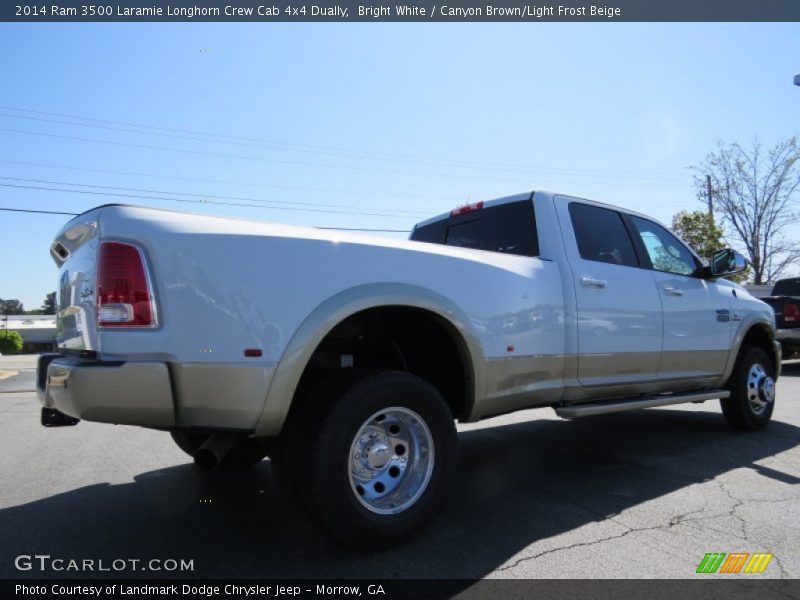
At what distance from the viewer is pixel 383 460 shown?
2869 mm

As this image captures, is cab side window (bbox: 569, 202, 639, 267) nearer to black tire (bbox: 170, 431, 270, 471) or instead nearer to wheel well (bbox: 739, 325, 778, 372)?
wheel well (bbox: 739, 325, 778, 372)

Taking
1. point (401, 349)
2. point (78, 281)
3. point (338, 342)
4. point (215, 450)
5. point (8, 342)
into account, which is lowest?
point (8, 342)

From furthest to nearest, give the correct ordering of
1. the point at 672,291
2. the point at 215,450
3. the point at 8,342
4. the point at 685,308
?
the point at 8,342
the point at 685,308
the point at 672,291
the point at 215,450

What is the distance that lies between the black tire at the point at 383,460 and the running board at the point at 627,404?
115 cm

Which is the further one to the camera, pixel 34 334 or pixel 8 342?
pixel 34 334

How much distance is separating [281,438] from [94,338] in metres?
0.99

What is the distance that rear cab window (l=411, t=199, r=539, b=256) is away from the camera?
13.9ft

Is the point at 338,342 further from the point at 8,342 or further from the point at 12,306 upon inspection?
the point at 12,306

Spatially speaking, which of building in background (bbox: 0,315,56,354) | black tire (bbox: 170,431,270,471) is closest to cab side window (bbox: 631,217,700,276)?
black tire (bbox: 170,431,270,471)

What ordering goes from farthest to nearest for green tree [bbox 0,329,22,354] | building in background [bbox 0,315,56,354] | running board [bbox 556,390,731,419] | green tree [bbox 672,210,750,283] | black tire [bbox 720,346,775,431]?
building in background [bbox 0,315,56,354]
green tree [bbox 0,329,22,354]
green tree [bbox 672,210,750,283]
black tire [bbox 720,346,775,431]
running board [bbox 556,390,731,419]

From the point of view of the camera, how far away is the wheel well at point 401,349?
321 cm

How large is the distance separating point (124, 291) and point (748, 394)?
575 cm

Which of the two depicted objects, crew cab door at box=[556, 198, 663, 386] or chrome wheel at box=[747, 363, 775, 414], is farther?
chrome wheel at box=[747, 363, 775, 414]

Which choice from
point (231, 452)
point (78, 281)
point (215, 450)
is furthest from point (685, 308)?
point (78, 281)
